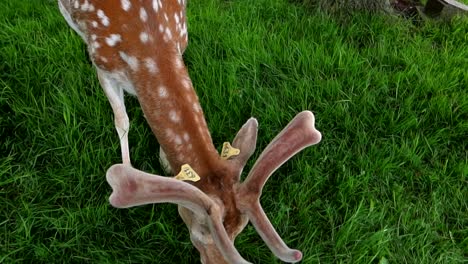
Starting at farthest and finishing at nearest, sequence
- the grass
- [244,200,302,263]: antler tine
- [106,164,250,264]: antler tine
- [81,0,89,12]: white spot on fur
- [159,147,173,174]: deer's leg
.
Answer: [159,147,173,174]: deer's leg < the grass < [81,0,89,12]: white spot on fur < [244,200,302,263]: antler tine < [106,164,250,264]: antler tine

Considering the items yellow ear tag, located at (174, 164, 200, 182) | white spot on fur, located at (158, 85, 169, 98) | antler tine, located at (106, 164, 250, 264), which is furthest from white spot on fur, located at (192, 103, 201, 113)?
antler tine, located at (106, 164, 250, 264)

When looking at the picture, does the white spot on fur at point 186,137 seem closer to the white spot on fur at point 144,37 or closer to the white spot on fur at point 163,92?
the white spot on fur at point 163,92

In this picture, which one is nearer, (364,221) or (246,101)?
(364,221)

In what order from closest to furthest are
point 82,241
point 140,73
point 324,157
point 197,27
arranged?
point 140,73 → point 82,241 → point 324,157 → point 197,27

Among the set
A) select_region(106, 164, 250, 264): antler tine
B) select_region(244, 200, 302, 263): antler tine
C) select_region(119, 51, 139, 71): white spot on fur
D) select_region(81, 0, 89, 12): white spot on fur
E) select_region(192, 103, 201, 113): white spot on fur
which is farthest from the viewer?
select_region(81, 0, 89, 12): white spot on fur

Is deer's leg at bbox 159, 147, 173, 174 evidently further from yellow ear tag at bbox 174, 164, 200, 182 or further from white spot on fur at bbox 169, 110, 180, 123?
yellow ear tag at bbox 174, 164, 200, 182

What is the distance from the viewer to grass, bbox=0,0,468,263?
2.64m

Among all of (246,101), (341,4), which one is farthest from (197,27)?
(341,4)

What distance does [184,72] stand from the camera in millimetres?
2326

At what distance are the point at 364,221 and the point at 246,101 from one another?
3.23ft

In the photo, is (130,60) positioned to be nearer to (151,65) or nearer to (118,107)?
(151,65)

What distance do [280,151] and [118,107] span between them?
105 centimetres

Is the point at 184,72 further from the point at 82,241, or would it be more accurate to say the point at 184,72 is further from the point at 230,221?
the point at 82,241

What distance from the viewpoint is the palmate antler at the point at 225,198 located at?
5.83 feet
